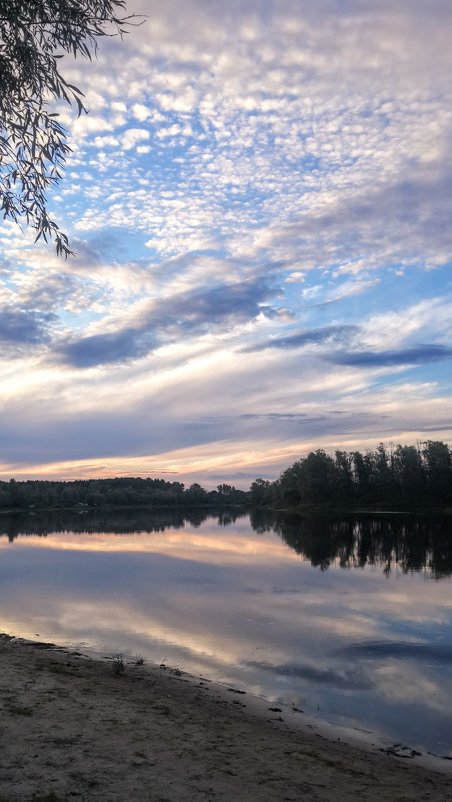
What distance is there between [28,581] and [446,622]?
21.7m

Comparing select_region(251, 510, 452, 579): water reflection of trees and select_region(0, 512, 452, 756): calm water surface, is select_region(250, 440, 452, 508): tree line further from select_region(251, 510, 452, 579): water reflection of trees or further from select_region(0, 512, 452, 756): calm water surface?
select_region(0, 512, 452, 756): calm water surface

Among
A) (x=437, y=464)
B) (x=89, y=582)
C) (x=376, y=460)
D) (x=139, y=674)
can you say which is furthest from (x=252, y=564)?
(x=376, y=460)

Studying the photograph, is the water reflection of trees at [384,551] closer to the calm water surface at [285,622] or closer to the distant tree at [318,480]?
the calm water surface at [285,622]

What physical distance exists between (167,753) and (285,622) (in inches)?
481

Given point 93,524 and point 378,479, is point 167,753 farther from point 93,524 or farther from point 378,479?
point 378,479

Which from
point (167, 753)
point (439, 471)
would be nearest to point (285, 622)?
point (167, 753)

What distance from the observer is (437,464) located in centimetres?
12350

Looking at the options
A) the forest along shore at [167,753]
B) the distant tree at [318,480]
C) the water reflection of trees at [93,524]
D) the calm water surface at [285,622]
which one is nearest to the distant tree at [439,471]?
the distant tree at [318,480]

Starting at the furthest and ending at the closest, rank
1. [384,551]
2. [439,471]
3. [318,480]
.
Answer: [318,480], [439,471], [384,551]

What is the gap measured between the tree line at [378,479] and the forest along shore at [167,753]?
115990 millimetres

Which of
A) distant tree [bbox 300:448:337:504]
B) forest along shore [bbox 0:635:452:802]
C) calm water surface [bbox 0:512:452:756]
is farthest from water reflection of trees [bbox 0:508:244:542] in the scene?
forest along shore [bbox 0:635:452:802]

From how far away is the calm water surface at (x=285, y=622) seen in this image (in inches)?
465

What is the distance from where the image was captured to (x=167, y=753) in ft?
24.6

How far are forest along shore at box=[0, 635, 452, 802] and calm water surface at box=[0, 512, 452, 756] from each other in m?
1.73
